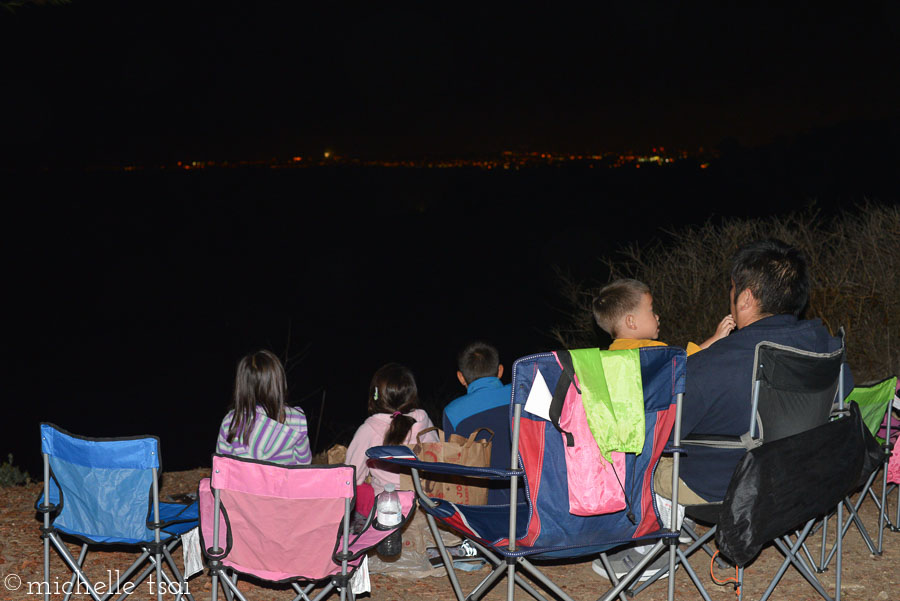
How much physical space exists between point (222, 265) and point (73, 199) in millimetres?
16600

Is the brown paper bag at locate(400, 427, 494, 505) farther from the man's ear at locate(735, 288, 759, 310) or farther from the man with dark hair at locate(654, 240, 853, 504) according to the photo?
the man's ear at locate(735, 288, 759, 310)

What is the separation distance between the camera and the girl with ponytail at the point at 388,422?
138 inches

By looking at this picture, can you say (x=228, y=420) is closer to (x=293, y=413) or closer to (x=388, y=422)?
(x=293, y=413)

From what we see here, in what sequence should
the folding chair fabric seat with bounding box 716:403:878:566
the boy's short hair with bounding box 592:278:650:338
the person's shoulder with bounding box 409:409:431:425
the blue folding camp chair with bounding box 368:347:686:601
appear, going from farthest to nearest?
the person's shoulder with bounding box 409:409:431:425, the boy's short hair with bounding box 592:278:650:338, the folding chair fabric seat with bounding box 716:403:878:566, the blue folding camp chair with bounding box 368:347:686:601

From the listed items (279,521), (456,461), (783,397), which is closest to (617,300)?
(783,397)

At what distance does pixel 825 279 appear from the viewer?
838 cm

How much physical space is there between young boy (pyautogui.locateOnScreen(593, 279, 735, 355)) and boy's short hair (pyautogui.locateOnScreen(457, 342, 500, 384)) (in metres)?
0.54

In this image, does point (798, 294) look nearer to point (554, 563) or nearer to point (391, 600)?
point (554, 563)

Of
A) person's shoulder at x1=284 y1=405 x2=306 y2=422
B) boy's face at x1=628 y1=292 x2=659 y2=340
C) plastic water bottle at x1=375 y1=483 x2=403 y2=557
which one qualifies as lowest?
plastic water bottle at x1=375 y1=483 x2=403 y2=557

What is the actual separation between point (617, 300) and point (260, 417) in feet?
5.20

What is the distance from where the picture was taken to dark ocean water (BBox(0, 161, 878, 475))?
3088 centimetres

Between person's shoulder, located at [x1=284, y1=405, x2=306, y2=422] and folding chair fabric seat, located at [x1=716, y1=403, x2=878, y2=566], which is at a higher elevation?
person's shoulder, located at [x1=284, y1=405, x2=306, y2=422]

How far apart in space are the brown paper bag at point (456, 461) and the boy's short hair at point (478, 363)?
13.1 inches

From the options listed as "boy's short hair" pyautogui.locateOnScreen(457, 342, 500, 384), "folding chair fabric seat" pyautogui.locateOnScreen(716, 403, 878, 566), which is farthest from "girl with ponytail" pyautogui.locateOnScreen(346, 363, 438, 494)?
"folding chair fabric seat" pyautogui.locateOnScreen(716, 403, 878, 566)
